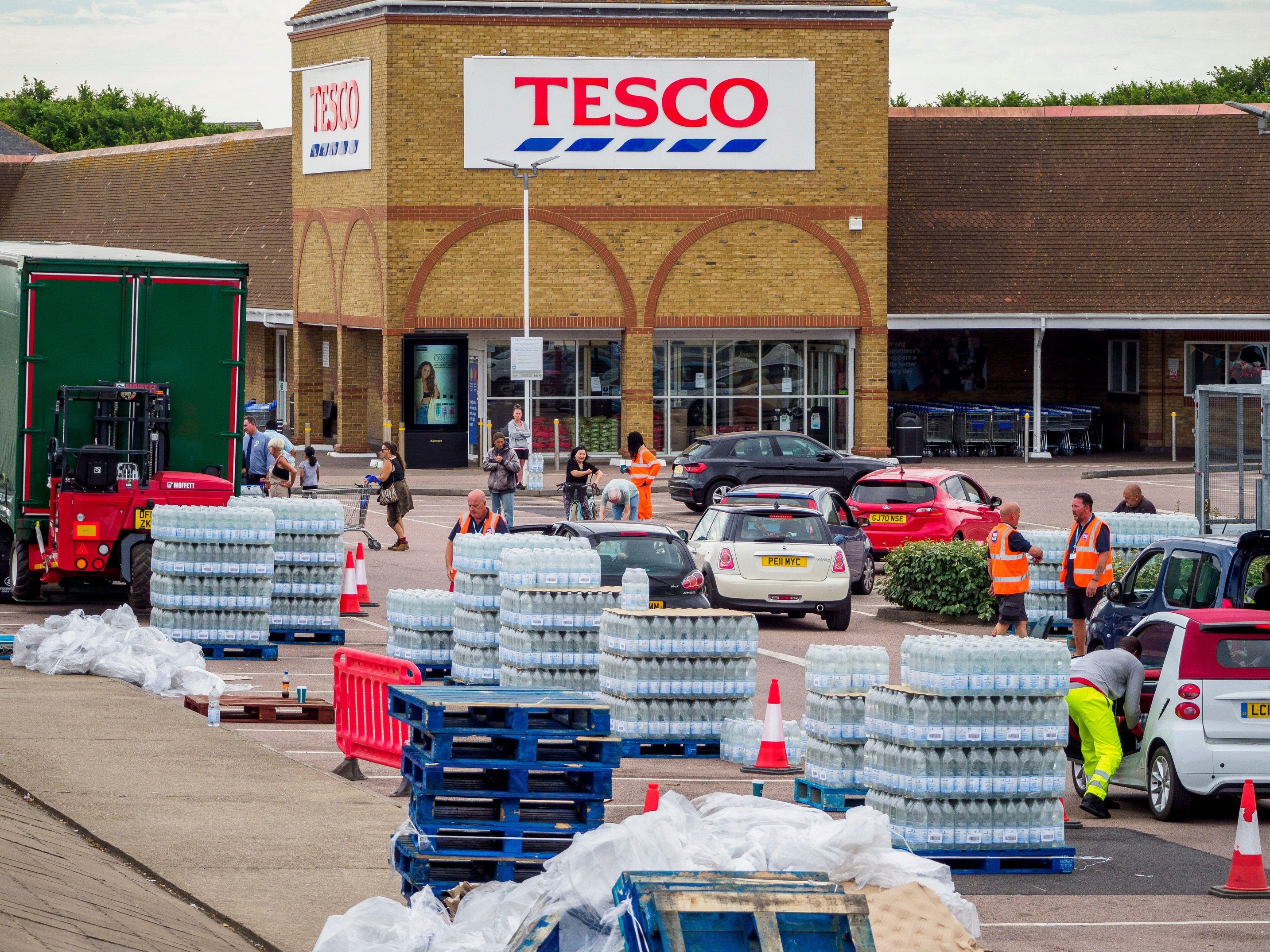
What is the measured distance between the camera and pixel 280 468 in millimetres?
29219

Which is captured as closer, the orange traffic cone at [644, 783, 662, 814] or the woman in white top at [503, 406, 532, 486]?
the orange traffic cone at [644, 783, 662, 814]

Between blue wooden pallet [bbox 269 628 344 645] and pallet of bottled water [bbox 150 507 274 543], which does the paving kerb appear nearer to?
pallet of bottled water [bbox 150 507 274 543]

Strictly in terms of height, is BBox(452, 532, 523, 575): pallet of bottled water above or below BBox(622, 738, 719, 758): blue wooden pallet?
above

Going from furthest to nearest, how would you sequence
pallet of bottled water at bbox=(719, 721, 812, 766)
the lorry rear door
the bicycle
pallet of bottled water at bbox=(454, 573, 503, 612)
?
the bicycle
the lorry rear door
pallet of bottled water at bbox=(454, 573, 503, 612)
pallet of bottled water at bbox=(719, 721, 812, 766)

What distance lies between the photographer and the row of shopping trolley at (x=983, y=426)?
48.2 metres

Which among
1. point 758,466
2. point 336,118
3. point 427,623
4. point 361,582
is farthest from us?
point 336,118

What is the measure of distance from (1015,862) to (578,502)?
713 inches

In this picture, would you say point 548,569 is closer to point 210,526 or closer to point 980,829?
point 210,526

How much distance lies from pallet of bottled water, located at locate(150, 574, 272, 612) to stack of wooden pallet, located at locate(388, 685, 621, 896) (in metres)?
9.56

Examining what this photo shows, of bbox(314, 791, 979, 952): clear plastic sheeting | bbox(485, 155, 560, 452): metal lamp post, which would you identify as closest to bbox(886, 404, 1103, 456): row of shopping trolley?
bbox(485, 155, 560, 452): metal lamp post

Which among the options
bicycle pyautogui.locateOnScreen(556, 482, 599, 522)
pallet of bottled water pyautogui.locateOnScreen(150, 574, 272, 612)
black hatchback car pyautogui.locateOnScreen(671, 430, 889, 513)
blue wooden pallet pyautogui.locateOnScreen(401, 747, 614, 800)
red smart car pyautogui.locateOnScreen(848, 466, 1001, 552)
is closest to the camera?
blue wooden pallet pyautogui.locateOnScreen(401, 747, 614, 800)

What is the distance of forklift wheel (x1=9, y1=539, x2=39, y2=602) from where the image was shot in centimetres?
2133

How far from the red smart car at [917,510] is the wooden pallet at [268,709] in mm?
13220

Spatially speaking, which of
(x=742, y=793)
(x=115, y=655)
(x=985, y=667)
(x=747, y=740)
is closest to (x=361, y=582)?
(x=115, y=655)
